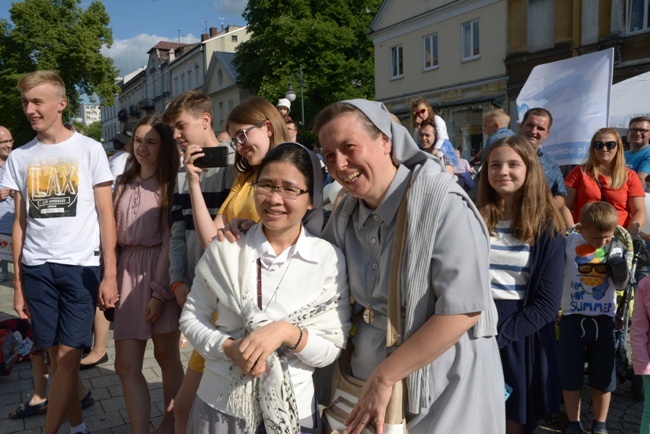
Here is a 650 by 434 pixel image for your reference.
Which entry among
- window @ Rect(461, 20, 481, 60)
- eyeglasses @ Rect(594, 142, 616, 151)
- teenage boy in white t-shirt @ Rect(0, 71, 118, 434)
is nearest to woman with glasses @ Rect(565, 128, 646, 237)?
eyeglasses @ Rect(594, 142, 616, 151)

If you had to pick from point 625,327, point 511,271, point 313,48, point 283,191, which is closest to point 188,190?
point 283,191

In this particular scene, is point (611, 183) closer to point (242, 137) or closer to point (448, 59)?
point (242, 137)

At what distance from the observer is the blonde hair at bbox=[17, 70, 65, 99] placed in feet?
10.8

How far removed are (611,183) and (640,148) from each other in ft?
5.28

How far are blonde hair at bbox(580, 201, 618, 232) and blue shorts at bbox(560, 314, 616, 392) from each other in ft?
1.94

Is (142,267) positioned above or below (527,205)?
below

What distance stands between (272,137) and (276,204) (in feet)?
2.26

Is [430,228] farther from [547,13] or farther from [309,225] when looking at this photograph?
[547,13]

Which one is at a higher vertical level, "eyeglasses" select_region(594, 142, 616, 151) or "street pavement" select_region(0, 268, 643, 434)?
"eyeglasses" select_region(594, 142, 616, 151)

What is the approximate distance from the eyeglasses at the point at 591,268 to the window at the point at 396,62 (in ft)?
79.6

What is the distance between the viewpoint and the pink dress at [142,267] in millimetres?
3332

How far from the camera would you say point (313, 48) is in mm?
30484

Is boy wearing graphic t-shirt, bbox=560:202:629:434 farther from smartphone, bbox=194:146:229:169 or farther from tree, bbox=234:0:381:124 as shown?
tree, bbox=234:0:381:124

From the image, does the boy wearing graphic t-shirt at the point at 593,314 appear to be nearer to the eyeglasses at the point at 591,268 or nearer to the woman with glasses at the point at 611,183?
the eyeglasses at the point at 591,268
